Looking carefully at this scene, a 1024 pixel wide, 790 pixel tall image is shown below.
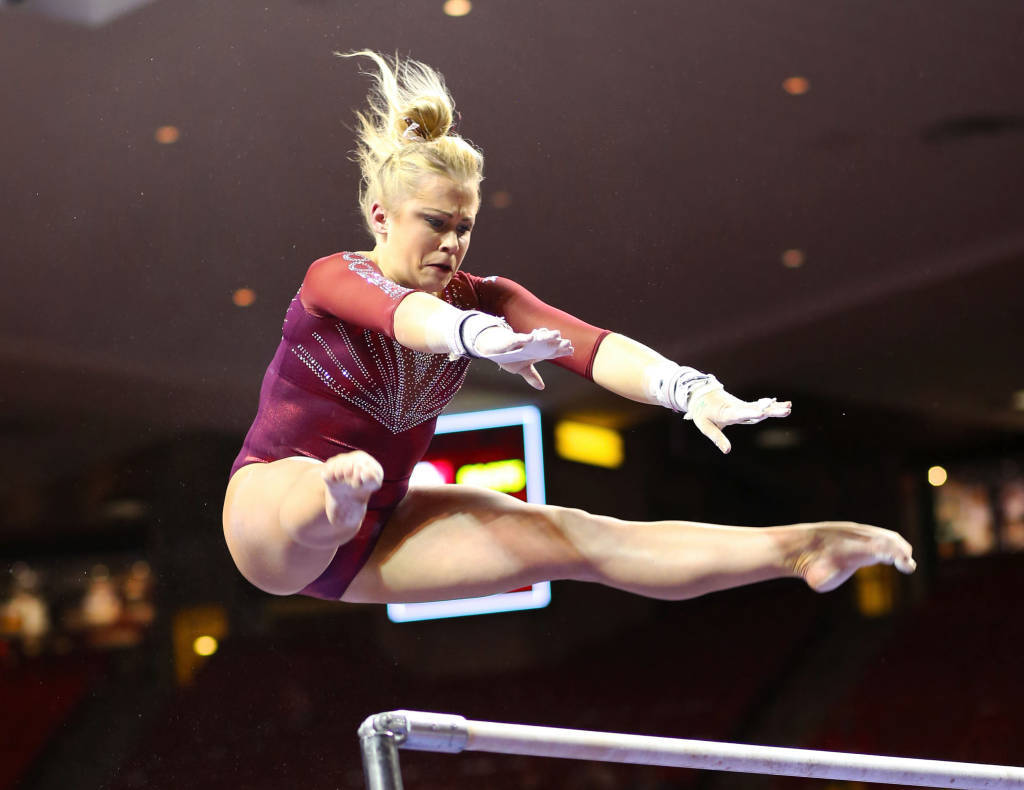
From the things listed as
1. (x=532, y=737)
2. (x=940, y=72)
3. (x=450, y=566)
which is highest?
(x=940, y=72)

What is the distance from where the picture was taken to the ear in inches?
92.3

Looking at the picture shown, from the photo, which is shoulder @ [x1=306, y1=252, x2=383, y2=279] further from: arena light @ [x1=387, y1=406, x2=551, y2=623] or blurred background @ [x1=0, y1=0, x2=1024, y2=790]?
arena light @ [x1=387, y1=406, x2=551, y2=623]

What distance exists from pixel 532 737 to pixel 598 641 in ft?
10.8

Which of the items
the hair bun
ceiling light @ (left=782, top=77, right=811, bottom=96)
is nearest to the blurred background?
ceiling light @ (left=782, top=77, right=811, bottom=96)

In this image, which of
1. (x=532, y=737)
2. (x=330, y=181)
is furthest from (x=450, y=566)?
(x=330, y=181)

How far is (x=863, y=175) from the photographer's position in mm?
4559

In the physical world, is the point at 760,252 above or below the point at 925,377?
above

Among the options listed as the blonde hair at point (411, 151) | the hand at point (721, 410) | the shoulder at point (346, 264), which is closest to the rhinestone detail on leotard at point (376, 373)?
the shoulder at point (346, 264)

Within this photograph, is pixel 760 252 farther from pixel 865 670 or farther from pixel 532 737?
pixel 532 737

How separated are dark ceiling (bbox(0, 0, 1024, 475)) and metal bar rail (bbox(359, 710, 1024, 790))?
2691 mm

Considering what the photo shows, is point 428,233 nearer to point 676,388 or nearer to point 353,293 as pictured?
point 353,293

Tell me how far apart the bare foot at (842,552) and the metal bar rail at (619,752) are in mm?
316

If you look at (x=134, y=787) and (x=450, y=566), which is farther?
(x=134, y=787)

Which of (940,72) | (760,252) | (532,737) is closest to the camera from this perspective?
(532,737)
